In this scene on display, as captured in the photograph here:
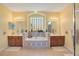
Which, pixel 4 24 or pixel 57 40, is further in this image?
pixel 4 24

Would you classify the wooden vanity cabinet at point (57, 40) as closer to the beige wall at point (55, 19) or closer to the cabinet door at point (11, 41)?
the beige wall at point (55, 19)

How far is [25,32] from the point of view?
3398 millimetres

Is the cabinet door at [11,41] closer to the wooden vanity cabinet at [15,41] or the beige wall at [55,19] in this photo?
the wooden vanity cabinet at [15,41]

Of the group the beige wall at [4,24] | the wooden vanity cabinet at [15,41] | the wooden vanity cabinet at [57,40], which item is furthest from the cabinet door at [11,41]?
the wooden vanity cabinet at [57,40]

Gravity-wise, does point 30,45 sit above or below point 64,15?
below

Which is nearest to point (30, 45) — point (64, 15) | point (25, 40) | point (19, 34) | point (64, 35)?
point (25, 40)

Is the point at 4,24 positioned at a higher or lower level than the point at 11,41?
higher

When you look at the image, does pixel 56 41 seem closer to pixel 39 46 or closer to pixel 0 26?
pixel 39 46

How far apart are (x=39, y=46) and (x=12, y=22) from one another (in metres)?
0.92

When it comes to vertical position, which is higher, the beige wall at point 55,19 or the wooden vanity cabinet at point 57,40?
the beige wall at point 55,19

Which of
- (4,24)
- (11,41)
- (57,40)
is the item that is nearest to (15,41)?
(11,41)

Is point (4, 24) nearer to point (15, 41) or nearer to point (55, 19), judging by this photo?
point (15, 41)

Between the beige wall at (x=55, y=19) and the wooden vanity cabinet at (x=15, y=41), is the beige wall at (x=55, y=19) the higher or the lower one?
the higher one

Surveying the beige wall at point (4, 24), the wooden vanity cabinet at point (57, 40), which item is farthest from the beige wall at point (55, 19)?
the wooden vanity cabinet at point (57, 40)
